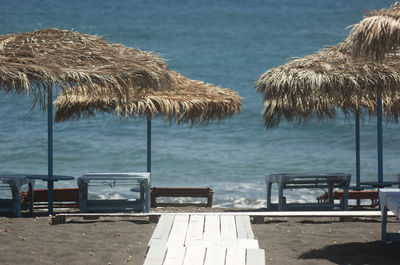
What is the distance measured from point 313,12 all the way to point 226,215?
28.3m

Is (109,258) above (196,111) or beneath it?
beneath

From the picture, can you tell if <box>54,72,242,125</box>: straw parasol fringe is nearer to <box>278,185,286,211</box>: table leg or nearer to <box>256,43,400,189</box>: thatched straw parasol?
<box>256,43,400,189</box>: thatched straw parasol

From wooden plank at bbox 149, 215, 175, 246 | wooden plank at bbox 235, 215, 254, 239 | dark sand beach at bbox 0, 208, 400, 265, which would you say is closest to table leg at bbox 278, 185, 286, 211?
dark sand beach at bbox 0, 208, 400, 265

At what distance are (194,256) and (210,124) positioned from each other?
64.3 feet

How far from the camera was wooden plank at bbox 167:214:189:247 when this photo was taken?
13.6ft

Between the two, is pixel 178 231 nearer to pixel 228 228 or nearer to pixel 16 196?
pixel 228 228

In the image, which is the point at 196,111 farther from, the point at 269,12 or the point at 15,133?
the point at 269,12

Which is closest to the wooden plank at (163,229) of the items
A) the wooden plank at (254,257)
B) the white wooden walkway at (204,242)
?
the white wooden walkway at (204,242)

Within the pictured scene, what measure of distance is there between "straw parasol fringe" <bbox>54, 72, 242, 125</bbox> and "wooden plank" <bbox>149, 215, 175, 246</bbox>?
322cm

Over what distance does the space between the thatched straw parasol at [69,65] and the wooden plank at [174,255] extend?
3.01 meters

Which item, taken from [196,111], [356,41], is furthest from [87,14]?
[356,41]

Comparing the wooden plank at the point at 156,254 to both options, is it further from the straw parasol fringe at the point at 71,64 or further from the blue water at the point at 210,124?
the blue water at the point at 210,124

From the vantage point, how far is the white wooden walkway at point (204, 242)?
11.8 feet

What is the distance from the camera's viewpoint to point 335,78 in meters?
7.16
